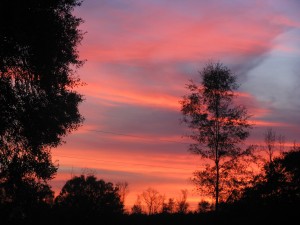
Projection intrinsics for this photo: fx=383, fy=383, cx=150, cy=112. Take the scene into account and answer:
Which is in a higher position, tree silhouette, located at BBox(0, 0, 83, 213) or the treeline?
tree silhouette, located at BBox(0, 0, 83, 213)

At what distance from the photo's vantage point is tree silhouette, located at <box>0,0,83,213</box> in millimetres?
17062

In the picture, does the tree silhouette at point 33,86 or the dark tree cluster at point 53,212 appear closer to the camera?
the tree silhouette at point 33,86

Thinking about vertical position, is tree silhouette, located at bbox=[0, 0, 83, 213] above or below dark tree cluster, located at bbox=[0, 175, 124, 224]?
above

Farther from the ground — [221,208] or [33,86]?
[33,86]

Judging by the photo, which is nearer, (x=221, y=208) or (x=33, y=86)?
(x=33, y=86)

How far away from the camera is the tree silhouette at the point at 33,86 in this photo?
56.0ft

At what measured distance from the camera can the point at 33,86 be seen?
1931 cm

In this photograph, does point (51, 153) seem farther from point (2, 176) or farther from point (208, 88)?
point (208, 88)

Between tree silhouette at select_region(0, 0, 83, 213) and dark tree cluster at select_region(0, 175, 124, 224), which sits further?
dark tree cluster at select_region(0, 175, 124, 224)

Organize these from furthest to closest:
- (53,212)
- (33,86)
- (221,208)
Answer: (53,212) → (221,208) → (33,86)

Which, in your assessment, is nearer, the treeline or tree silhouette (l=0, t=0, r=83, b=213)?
tree silhouette (l=0, t=0, r=83, b=213)

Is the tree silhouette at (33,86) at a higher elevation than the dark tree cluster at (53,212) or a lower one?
higher

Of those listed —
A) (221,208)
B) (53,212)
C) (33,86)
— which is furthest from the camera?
(53,212)

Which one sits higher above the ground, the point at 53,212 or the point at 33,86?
the point at 33,86
